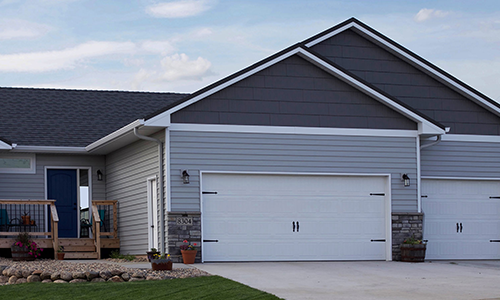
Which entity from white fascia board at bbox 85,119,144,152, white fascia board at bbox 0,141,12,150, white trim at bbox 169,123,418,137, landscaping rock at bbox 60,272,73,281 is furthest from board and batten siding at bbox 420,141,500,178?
white fascia board at bbox 0,141,12,150

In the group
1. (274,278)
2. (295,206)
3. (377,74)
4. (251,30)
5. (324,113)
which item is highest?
(251,30)

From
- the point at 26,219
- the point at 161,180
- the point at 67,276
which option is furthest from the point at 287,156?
the point at 26,219

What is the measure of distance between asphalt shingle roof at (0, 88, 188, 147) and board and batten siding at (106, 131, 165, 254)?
1.19m

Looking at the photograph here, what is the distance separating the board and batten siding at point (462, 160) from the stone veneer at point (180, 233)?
17.8ft

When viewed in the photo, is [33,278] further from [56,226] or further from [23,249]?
[56,226]

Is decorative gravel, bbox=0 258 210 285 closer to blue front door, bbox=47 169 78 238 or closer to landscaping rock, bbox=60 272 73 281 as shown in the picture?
landscaping rock, bbox=60 272 73 281

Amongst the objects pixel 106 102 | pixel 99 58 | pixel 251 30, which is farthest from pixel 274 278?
pixel 99 58

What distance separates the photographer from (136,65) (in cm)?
2255

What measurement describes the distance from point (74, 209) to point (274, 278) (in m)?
8.13

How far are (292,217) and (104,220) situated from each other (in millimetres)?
5186

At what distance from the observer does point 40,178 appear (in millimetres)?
16422

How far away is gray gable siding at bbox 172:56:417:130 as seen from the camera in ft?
43.8

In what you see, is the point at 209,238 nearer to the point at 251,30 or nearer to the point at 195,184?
the point at 195,184

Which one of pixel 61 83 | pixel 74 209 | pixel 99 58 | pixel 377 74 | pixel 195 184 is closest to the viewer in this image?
pixel 195 184
